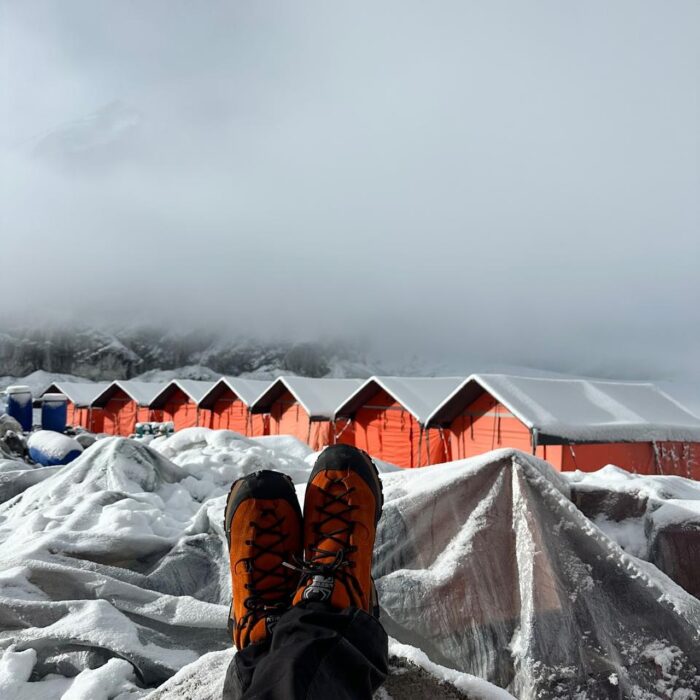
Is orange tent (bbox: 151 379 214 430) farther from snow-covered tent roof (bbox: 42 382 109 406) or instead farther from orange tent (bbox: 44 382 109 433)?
snow-covered tent roof (bbox: 42 382 109 406)

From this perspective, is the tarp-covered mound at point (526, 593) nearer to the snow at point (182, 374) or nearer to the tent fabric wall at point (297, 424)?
the tent fabric wall at point (297, 424)

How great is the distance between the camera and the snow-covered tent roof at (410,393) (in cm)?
1452

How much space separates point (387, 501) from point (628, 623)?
1065mm

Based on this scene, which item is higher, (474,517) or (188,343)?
(188,343)

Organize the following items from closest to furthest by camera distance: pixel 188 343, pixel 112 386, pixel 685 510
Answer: pixel 685 510 → pixel 112 386 → pixel 188 343

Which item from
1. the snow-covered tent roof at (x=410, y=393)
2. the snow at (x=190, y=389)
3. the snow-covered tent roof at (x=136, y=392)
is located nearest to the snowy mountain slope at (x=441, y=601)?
the snow-covered tent roof at (x=410, y=393)

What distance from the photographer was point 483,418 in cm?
1239

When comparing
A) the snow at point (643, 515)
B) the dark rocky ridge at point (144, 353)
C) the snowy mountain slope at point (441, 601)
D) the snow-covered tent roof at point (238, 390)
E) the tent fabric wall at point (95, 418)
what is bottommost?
the tent fabric wall at point (95, 418)

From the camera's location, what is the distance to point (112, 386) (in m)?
26.5

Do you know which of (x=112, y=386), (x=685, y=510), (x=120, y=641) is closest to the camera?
(x=120, y=641)

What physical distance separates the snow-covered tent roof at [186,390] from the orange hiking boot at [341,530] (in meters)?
20.1

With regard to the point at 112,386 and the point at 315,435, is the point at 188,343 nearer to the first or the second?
the point at 112,386

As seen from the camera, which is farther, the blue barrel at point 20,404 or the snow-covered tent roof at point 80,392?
the snow-covered tent roof at point 80,392

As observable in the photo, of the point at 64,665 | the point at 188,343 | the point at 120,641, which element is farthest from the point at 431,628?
the point at 188,343
